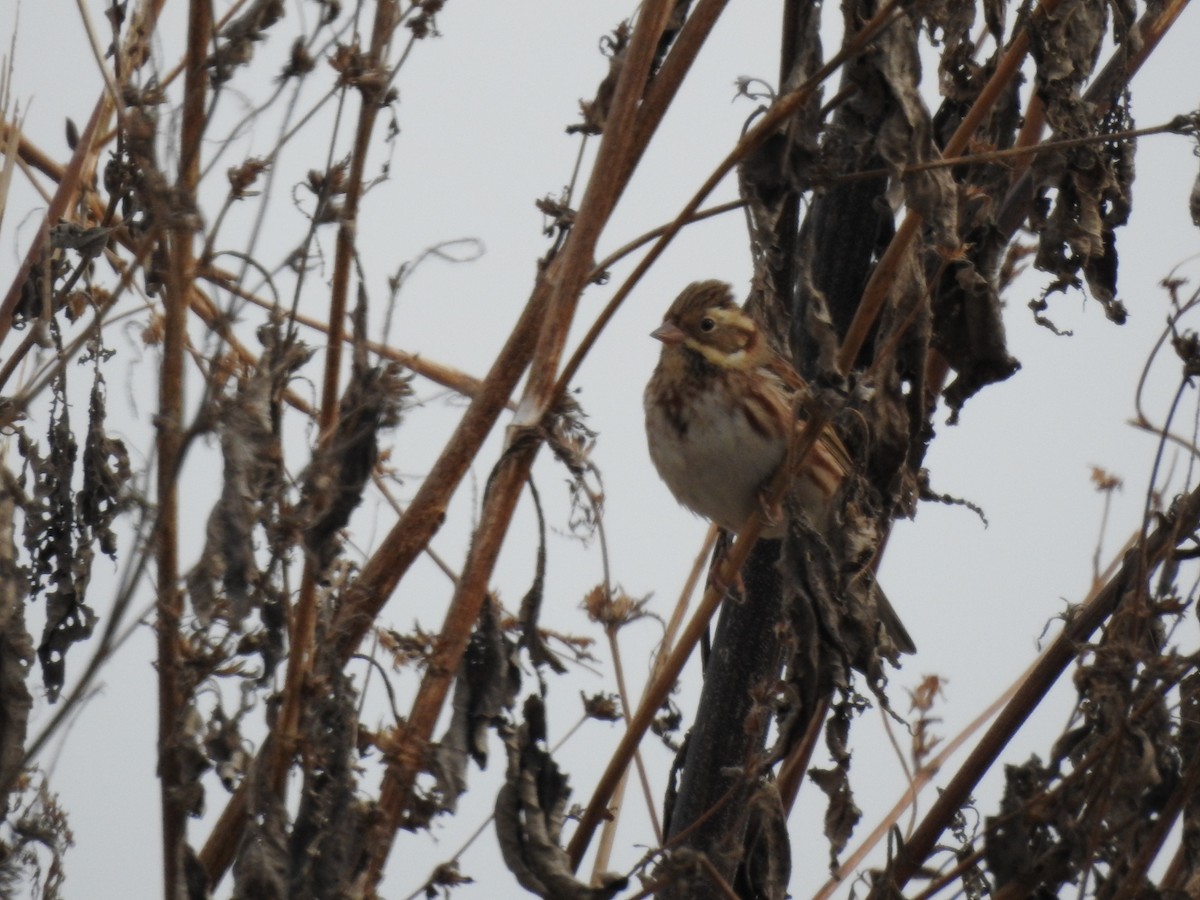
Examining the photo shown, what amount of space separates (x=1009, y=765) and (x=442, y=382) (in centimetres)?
113

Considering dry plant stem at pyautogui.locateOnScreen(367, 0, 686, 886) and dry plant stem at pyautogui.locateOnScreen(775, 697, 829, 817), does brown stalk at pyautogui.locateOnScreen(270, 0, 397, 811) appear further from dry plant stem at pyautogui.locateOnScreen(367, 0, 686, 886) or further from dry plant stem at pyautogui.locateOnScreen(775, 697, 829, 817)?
dry plant stem at pyautogui.locateOnScreen(775, 697, 829, 817)

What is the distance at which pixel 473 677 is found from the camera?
1.82 metres

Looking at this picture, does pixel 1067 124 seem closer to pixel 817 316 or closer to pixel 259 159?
pixel 817 316

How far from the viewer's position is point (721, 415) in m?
3.50

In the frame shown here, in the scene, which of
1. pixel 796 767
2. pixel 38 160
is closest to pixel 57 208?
pixel 38 160

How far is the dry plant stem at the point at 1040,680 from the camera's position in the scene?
6.74ft

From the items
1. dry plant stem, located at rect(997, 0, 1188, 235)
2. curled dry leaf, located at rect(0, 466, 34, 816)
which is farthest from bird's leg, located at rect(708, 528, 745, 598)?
curled dry leaf, located at rect(0, 466, 34, 816)

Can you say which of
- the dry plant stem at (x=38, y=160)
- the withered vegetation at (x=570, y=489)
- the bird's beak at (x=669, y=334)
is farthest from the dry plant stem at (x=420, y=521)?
the bird's beak at (x=669, y=334)

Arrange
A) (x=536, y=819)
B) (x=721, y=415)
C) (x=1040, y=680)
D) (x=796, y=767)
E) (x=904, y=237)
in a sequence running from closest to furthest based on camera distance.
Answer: (x=536, y=819)
(x=904, y=237)
(x=1040, y=680)
(x=796, y=767)
(x=721, y=415)

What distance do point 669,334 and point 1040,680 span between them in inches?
64.5

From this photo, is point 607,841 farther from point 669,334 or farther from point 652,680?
point 669,334

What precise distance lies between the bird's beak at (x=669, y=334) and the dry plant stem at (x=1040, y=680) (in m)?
1.57

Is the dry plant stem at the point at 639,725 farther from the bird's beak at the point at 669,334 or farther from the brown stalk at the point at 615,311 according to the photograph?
the bird's beak at the point at 669,334

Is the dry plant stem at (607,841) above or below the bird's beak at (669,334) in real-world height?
below
